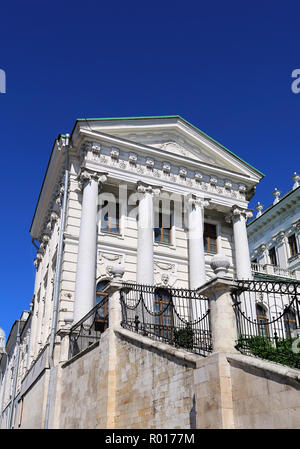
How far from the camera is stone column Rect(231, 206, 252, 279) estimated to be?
24.0m

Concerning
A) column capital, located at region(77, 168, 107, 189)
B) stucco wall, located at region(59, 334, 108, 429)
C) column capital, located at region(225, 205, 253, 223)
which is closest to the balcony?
column capital, located at region(225, 205, 253, 223)

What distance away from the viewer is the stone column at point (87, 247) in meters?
18.8

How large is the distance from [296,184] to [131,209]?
20.9 meters

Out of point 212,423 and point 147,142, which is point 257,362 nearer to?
point 212,423

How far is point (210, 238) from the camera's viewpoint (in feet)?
83.9

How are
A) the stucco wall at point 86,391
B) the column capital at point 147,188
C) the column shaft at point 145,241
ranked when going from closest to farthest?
the stucco wall at point 86,391 → the column shaft at point 145,241 → the column capital at point 147,188

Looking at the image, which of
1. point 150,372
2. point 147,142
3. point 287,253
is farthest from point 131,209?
point 287,253

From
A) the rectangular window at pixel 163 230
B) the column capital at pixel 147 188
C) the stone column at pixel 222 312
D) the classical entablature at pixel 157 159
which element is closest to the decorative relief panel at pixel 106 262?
the rectangular window at pixel 163 230

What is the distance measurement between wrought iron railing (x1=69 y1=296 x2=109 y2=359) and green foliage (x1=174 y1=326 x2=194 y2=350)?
12.8 feet

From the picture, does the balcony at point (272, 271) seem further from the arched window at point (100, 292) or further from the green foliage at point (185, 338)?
the green foliage at point (185, 338)

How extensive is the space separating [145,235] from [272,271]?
37.6 ft
